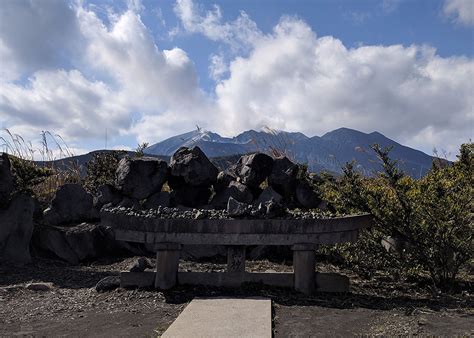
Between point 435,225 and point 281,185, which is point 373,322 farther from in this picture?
point 281,185

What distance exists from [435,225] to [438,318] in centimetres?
178

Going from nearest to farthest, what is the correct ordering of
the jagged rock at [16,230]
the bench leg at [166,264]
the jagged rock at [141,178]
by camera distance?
the bench leg at [166,264] → the jagged rock at [16,230] → the jagged rock at [141,178]

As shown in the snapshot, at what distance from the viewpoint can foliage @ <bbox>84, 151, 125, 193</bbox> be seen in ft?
44.5

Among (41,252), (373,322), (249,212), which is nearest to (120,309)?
(249,212)

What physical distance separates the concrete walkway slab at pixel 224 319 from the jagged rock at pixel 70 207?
6164 mm

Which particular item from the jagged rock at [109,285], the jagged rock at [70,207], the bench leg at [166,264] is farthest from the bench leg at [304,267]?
the jagged rock at [70,207]

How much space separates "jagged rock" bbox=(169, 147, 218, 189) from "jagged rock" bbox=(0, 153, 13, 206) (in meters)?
3.48

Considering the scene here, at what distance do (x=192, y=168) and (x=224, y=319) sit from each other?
6.13 meters

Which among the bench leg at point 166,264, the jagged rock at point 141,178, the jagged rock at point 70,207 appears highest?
the jagged rock at point 141,178

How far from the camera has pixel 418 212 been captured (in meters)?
6.87

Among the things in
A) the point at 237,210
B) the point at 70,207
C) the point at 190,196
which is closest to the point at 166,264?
the point at 237,210

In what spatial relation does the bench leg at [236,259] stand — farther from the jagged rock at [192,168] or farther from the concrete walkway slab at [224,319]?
the jagged rock at [192,168]

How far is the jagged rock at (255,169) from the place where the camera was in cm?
1116

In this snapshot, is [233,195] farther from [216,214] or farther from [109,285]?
[109,285]
